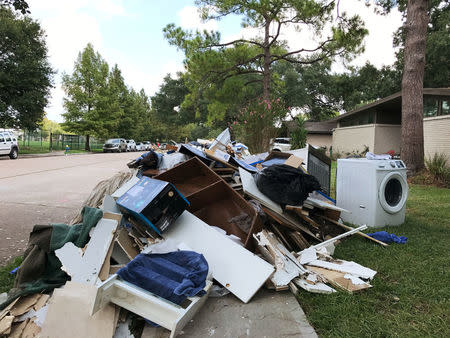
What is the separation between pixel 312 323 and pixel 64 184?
7260 mm

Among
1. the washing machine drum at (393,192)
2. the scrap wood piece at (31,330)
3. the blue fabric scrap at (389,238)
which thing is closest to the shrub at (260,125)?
the washing machine drum at (393,192)

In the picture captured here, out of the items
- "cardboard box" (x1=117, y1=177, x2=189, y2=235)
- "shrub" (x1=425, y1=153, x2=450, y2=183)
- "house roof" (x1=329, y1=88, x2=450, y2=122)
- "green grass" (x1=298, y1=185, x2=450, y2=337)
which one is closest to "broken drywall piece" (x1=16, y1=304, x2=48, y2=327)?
"cardboard box" (x1=117, y1=177, x2=189, y2=235)

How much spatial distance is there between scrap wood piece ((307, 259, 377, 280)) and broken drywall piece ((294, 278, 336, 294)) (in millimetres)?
284

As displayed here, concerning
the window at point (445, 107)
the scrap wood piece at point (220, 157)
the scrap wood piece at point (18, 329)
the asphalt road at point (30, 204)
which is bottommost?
the scrap wood piece at point (18, 329)

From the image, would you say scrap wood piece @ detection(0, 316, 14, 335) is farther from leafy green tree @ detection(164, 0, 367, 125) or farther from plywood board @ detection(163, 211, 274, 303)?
leafy green tree @ detection(164, 0, 367, 125)

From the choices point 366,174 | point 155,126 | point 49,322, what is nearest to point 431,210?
point 366,174

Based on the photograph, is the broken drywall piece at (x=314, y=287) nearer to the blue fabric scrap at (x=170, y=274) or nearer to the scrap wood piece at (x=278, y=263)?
the scrap wood piece at (x=278, y=263)

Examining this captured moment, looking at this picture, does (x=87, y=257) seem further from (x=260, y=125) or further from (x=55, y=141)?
(x=55, y=141)

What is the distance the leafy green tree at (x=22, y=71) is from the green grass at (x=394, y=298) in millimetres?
20087

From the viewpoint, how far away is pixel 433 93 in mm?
12469

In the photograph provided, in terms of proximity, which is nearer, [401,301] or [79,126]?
[401,301]

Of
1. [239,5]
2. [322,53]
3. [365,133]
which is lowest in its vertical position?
[365,133]

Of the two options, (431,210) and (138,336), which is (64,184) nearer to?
(138,336)

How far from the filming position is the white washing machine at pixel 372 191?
3.87 metres
